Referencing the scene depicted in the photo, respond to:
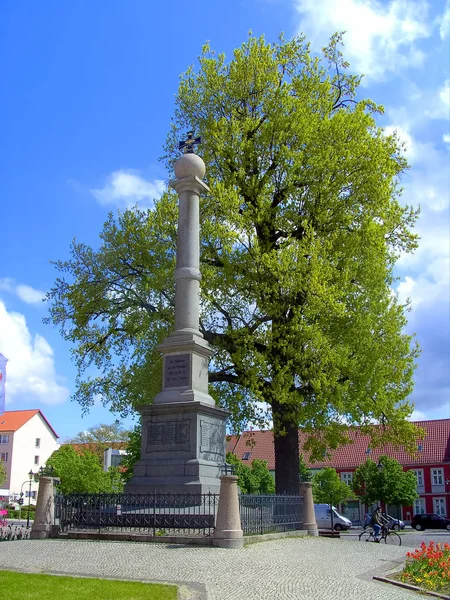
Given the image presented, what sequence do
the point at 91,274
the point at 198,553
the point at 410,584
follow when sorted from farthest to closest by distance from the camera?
the point at 91,274 < the point at 198,553 < the point at 410,584

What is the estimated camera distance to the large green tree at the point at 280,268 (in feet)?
69.6

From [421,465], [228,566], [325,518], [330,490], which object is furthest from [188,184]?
[421,465]

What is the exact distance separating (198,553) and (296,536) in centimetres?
590

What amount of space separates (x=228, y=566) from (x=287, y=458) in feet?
40.5

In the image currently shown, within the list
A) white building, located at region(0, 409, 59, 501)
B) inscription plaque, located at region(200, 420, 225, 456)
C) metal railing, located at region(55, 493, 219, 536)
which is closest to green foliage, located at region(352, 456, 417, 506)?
inscription plaque, located at region(200, 420, 225, 456)

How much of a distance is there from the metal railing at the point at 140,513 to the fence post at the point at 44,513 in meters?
0.16

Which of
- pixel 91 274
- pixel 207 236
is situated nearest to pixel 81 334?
pixel 91 274

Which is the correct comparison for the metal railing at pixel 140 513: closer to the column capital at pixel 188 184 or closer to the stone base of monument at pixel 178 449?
the stone base of monument at pixel 178 449

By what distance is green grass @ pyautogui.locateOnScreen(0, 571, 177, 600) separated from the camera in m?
7.84

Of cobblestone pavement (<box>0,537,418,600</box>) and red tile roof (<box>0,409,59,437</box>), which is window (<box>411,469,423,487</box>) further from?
Result: cobblestone pavement (<box>0,537,418,600</box>)

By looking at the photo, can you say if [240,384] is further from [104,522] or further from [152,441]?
[104,522]

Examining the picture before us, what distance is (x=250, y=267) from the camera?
2192 centimetres

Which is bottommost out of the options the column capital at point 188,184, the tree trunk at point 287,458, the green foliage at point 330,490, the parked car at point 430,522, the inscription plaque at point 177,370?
the parked car at point 430,522

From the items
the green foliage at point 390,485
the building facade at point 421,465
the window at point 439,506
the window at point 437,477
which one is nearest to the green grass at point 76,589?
the green foliage at point 390,485
